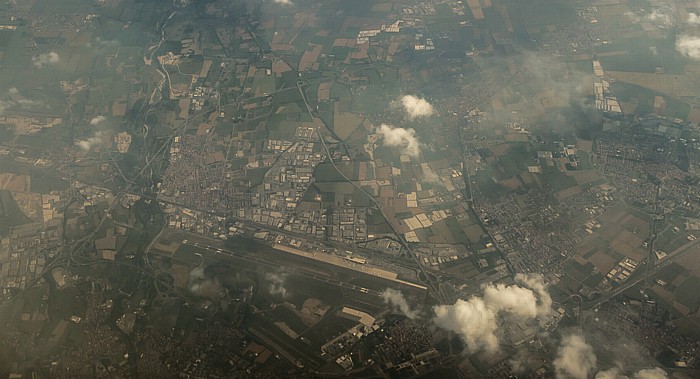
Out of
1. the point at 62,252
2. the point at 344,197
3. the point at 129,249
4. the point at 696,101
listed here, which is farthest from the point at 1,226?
the point at 696,101

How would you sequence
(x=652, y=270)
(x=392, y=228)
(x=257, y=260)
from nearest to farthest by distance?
(x=652, y=270)
(x=257, y=260)
(x=392, y=228)

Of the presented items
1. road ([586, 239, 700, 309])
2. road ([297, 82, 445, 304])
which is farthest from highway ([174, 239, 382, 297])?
road ([586, 239, 700, 309])

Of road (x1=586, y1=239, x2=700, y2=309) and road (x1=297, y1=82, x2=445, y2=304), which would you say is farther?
road (x1=297, y1=82, x2=445, y2=304)

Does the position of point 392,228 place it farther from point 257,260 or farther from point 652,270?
point 652,270

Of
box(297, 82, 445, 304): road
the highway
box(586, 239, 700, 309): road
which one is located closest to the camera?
box(586, 239, 700, 309): road

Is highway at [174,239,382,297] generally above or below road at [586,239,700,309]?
above

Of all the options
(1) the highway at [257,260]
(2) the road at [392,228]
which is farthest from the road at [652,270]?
(1) the highway at [257,260]

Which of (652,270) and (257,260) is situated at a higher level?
(257,260)

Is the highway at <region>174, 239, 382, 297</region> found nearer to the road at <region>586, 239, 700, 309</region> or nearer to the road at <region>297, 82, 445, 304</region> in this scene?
the road at <region>297, 82, 445, 304</region>

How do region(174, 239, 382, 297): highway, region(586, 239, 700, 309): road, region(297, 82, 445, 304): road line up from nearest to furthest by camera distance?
region(586, 239, 700, 309): road, region(297, 82, 445, 304): road, region(174, 239, 382, 297): highway

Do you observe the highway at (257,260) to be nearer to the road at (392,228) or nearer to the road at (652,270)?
the road at (392,228)

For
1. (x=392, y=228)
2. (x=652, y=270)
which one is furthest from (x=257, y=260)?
(x=652, y=270)
